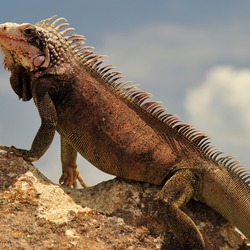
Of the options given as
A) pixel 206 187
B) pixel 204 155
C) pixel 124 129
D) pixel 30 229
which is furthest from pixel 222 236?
pixel 30 229

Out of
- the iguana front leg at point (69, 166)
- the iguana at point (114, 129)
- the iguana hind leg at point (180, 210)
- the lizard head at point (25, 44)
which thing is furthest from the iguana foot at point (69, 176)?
the iguana hind leg at point (180, 210)

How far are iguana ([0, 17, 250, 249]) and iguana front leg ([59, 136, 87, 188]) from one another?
2.93 ft

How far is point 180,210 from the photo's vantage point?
7152 millimetres

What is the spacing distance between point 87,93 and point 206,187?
7.51 feet

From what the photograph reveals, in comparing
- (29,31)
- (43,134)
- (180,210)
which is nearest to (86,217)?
(180,210)

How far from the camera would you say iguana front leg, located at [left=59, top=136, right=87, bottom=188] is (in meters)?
8.82

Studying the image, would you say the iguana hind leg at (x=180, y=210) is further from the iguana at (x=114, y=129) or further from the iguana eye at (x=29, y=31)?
the iguana eye at (x=29, y=31)

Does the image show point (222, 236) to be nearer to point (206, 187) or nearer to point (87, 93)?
point (206, 187)

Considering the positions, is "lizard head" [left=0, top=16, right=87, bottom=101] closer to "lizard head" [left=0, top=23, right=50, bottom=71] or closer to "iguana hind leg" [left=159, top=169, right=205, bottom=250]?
"lizard head" [left=0, top=23, right=50, bottom=71]

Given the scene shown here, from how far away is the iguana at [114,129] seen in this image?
24.6 ft

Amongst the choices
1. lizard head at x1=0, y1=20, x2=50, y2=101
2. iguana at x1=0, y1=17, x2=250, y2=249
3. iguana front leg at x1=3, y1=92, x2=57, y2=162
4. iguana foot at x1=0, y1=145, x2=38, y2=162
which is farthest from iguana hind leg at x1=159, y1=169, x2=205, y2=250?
lizard head at x1=0, y1=20, x2=50, y2=101

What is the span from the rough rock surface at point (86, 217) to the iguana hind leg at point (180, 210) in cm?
17

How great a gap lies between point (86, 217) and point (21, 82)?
2554 millimetres

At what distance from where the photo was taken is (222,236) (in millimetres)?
7438
